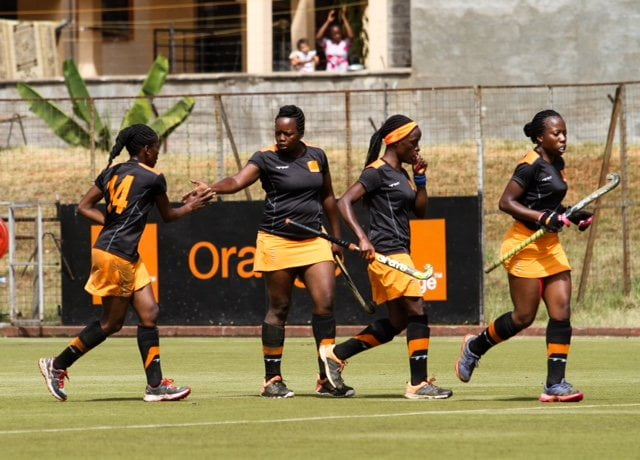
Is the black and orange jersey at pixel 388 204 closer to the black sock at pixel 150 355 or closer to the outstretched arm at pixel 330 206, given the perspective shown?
the outstretched arm at pixel 330 206

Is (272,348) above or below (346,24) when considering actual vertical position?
below

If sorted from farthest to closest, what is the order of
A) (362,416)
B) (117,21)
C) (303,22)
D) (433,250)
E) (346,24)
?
(117,21), (303,22), (346,24), (433,250), (362,416)

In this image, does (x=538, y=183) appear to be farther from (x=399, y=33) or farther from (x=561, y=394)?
(x=399, y=33)

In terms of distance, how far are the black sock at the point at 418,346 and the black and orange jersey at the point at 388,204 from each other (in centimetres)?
53

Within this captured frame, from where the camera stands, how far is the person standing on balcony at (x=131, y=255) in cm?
1246

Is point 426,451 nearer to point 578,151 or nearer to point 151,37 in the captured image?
point 578,151

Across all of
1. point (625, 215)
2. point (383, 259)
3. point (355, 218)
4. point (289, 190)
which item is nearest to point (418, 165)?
point (355, 218)

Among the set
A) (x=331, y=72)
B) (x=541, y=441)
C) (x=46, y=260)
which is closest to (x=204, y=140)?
(x=331, y=72)

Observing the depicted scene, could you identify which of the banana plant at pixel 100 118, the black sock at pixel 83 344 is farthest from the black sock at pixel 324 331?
the banana plant at pixel 100 118

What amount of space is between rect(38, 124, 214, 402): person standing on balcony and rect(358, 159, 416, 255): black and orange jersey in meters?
1.20

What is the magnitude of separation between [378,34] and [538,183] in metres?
23.0

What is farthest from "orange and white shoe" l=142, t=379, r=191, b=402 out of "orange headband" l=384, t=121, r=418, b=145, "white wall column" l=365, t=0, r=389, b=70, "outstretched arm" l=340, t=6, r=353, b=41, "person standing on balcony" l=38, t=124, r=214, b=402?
"outstretched arm" l=340, t=6, r=353, b=41

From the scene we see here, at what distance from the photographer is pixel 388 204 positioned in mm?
12797

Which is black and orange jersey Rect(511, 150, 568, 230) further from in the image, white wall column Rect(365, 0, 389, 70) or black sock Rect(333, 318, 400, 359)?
white wall column Rect(365, 0, 389, 70)
